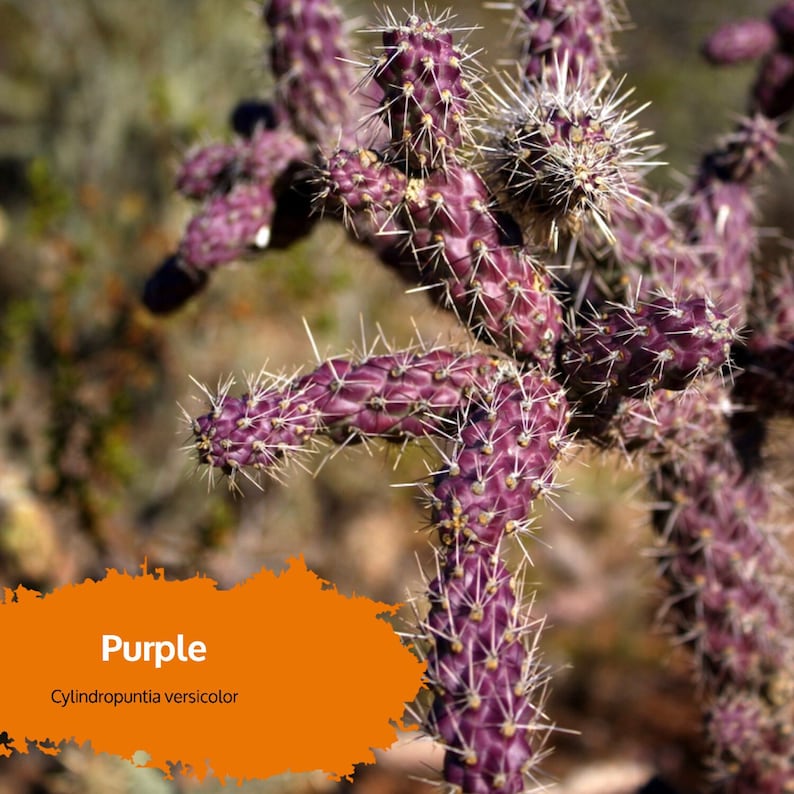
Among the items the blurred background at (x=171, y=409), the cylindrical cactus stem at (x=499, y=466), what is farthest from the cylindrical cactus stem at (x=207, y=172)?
the cylindrical cactus stem at (x=499, y=466)

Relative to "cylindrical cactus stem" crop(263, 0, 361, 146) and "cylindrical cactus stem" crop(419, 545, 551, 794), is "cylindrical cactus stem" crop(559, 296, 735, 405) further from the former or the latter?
"cylindrical cactus stem" crop(263, 0, 361, 146)

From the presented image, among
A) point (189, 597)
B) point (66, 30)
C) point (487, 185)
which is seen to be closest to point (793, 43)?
point (487, 185)

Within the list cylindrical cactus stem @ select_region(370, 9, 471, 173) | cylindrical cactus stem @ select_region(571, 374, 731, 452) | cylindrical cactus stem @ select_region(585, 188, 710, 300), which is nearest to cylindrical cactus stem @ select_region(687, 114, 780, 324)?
cylindrical cactus stem @ select_region(585, 188, 710, 300)

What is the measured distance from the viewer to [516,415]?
153 cm

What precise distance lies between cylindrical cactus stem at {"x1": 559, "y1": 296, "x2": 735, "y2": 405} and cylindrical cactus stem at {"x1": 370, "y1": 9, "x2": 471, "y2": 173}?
420mm

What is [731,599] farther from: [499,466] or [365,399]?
[365,399]

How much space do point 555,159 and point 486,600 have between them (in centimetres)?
76

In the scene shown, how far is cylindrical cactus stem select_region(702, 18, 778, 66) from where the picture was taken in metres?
2.37

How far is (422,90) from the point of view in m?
1.53

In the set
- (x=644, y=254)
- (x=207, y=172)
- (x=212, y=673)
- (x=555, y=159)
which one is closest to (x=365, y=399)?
(x=555, y=159)

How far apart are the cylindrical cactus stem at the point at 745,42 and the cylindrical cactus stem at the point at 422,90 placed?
46.3 inches

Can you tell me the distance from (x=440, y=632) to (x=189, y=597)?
0.71m

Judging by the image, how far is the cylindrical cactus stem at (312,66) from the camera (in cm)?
218

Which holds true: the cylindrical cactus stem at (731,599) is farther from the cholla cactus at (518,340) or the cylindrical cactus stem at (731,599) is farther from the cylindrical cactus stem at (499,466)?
the cylindrical cactus stem at (499,466)
